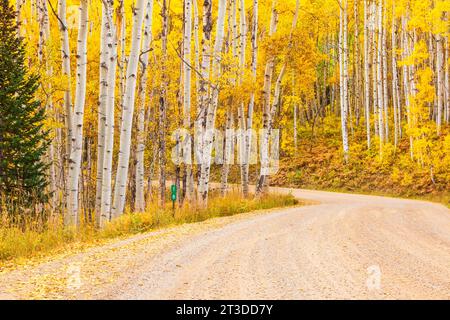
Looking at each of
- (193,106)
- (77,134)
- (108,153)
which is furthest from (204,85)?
(77,134)

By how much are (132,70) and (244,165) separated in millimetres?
8401

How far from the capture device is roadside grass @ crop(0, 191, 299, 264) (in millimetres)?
8609

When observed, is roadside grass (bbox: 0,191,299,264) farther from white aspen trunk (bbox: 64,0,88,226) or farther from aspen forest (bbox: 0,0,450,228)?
white aspen trunk (bbox: 64,0,88,226)

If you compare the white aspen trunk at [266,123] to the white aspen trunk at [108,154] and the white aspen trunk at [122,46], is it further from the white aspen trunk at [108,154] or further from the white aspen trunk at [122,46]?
the white aspen trunk at [108,154]

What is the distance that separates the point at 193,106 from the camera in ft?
60.6

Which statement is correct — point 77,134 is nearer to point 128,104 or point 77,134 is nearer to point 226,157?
point 128,104

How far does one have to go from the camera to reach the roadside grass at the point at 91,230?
339 inches

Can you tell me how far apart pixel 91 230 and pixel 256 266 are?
6163 mm

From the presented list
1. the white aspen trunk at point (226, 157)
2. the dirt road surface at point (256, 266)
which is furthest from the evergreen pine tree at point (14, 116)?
the white aspen trunk at point (226, 157)

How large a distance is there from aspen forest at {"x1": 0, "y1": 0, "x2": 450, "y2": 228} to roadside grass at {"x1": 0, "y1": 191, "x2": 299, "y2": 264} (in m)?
0.46

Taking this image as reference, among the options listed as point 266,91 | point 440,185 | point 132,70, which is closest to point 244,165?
point 266,91

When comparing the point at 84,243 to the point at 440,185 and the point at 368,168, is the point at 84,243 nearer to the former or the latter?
the point at 440,185

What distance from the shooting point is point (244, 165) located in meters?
19.4
